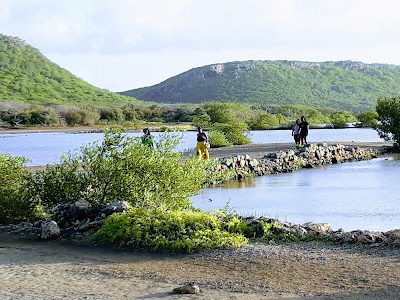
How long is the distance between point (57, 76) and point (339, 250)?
534 ft

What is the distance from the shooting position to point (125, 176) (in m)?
13.9

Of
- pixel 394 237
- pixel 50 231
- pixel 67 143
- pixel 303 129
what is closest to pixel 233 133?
pixel 303 129

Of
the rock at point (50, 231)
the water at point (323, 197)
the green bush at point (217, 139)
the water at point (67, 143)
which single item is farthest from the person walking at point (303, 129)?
the rock at point (50, 231)

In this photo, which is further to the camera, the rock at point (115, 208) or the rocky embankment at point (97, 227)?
the rock at point (115, 208)

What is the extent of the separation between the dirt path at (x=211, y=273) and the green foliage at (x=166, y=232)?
0.81ft

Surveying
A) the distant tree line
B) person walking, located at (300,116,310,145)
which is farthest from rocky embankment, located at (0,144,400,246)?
the distant tree line

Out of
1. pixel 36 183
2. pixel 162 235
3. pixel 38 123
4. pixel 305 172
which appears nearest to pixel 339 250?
pixel 162 235

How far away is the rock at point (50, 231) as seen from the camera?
12.4 meters

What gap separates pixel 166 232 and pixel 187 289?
3008mm

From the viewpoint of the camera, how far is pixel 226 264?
1004 centimetres

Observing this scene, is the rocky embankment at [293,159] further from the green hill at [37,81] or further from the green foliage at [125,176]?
the green hill at [37,81]

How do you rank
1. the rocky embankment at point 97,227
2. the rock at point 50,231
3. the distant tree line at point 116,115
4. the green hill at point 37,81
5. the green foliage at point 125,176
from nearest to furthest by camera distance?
the rocky embankment at point 97,227 < the rock at point 50,231 < the green foliage at point 125,176 < the distant tree line at point 116,115 < the green hill at point 37,81

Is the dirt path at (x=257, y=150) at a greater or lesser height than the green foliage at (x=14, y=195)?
lesser

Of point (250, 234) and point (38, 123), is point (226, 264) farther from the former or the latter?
point (38, 123)
